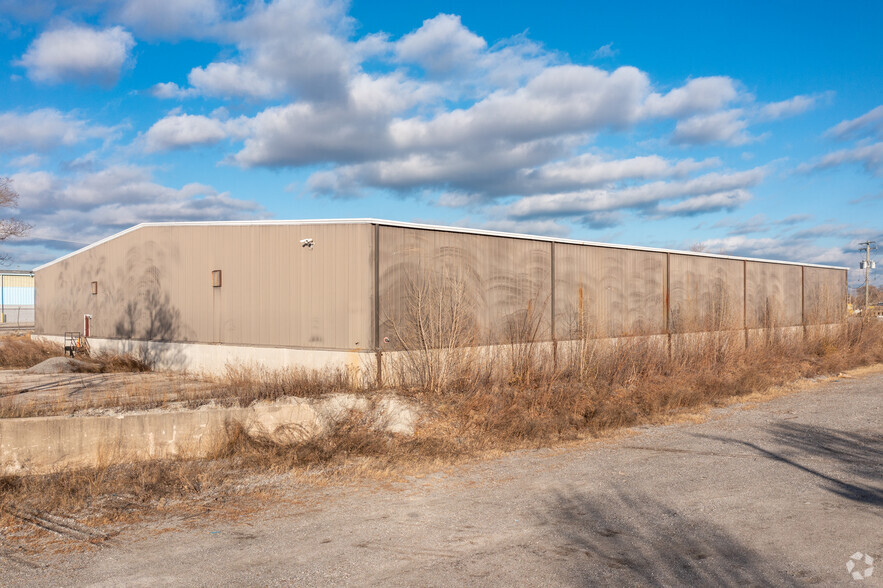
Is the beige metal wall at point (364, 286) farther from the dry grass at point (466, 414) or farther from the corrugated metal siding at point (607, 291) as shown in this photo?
the dry grass at point (466, 414)

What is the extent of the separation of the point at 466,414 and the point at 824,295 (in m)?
29.0

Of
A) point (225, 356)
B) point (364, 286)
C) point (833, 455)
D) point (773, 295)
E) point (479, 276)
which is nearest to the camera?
point (833, 455)

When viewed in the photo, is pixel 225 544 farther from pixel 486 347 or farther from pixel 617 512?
pixel 486 347

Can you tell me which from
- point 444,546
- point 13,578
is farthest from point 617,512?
point 13,578

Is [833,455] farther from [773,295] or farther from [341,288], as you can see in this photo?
[773,295]

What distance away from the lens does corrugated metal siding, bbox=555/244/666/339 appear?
21438 mm

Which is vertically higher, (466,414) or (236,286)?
(236,286)

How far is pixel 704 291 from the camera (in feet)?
91.0

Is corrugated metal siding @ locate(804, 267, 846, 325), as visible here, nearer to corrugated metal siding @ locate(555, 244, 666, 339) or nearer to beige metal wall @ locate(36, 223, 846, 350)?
beige metal wall @ locate(36, 223, 846, 350)

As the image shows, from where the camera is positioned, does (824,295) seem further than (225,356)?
Yes

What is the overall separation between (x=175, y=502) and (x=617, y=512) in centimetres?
577

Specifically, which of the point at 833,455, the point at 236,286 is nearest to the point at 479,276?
the point at 236,286

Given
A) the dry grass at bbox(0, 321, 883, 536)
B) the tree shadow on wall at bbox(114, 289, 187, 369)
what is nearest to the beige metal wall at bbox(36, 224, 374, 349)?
the tree shadow on wall at bbox(114, 289, 187, 369)

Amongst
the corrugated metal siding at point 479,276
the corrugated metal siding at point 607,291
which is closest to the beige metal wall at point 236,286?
the corrugated metal siding at point 479,276
